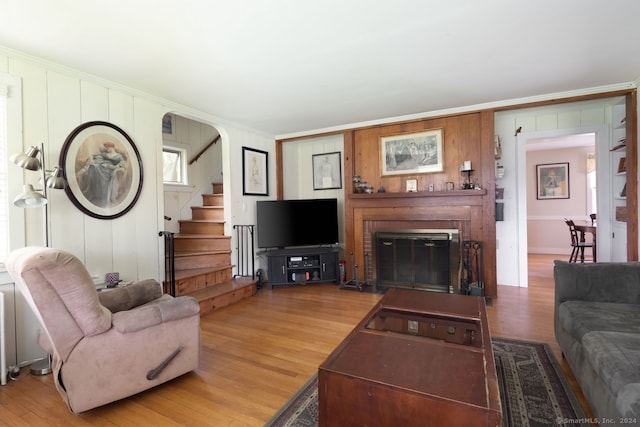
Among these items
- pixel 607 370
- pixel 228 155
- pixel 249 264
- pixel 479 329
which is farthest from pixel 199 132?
pixel 607 370

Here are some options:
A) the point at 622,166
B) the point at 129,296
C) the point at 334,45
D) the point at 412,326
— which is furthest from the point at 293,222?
the point at 622,166

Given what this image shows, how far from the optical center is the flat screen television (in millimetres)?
4785

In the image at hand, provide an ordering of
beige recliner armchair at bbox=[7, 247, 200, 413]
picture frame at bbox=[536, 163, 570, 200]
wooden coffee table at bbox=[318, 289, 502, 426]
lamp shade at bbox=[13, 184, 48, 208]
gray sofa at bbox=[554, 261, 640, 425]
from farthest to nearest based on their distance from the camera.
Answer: picture frame at bbox=[536, 163, 570, 200] < lamp shade at bbox=[13, 184, 48, 208] < beige recliner armchair at bbox=[7, 247, 200, 413] < gray sofa at bbox=[554, 261, 640, 425] < wooden coffee table at bbox=[318, 289, 502, 426]

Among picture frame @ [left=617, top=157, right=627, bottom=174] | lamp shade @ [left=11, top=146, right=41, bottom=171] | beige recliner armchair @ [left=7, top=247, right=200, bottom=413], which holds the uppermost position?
picture frame @ [left=617, top=157, right=627, bottom=174]

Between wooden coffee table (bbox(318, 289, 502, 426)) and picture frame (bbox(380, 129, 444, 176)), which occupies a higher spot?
picture frame (bbox(380, 129, 444, 176))

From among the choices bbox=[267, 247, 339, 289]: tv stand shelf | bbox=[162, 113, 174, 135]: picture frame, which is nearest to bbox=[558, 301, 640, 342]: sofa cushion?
bbox=[267, 247, 339, 289]: tv stand shelf

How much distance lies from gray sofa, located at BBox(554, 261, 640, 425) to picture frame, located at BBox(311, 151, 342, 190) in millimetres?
3521

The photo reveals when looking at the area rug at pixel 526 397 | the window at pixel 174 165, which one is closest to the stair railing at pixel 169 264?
the window at pixel 174 165

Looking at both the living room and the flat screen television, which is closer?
the living room

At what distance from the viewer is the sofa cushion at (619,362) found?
120cm

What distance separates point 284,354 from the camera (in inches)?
98.9

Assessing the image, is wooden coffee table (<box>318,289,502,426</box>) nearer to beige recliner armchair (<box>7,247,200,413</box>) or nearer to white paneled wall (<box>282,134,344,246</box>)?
beige recliner armchair (<box>7,247,200,413</box>)

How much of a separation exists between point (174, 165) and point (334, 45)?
3.73m

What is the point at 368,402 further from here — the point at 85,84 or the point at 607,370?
the point at 85,84
